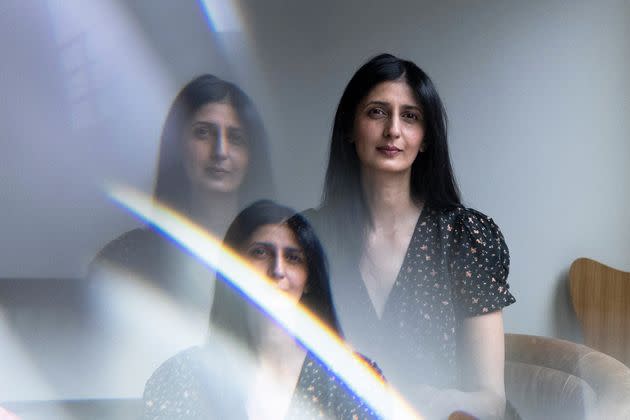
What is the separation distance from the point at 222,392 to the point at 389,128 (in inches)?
14.0

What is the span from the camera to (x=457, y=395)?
2.94 ft

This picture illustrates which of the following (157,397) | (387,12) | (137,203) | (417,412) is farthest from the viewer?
(387,12)

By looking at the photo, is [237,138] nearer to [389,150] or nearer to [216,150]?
[216,150]

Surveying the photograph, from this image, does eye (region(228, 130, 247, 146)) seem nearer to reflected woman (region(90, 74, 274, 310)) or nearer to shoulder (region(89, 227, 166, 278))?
reflected woman (region(90, 74, 274, 310))

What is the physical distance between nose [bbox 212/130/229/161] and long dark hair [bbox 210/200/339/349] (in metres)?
0.10

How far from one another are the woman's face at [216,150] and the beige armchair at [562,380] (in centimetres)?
51

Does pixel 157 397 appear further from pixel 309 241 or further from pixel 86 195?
pixel 86 195

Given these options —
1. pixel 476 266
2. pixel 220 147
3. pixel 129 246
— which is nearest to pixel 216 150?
pixel 220 147

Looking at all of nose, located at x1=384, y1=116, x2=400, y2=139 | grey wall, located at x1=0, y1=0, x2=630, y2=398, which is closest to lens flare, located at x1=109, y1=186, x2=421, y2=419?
grey wall, located at x1=0, y1=0, x2=630, y2=398

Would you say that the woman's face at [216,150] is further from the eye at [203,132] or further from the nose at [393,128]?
the nose at [393,128]

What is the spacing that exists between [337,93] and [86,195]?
0.34 metres

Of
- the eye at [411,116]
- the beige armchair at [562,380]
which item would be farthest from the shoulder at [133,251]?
the beige armchair at [562,380]

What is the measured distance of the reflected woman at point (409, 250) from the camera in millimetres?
891

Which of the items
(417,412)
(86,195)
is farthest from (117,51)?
(417,412)
